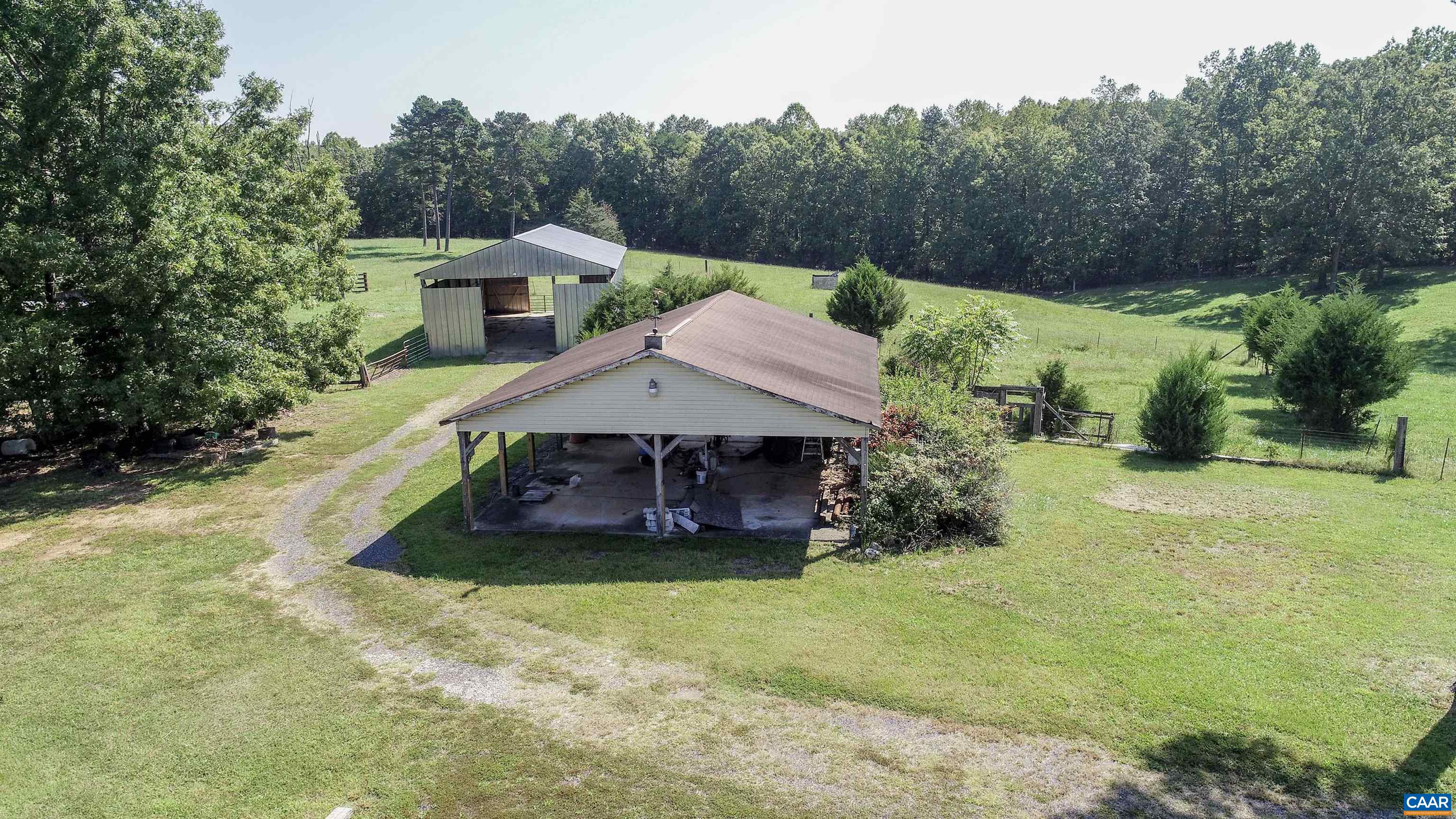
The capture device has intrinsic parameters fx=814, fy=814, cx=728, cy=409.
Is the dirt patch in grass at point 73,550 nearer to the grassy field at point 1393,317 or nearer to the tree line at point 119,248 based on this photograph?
the tree line at point 119,248

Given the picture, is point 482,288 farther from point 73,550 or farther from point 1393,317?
point 1393,317

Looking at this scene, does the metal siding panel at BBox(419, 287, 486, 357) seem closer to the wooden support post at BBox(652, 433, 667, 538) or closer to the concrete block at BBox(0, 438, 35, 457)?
the concrete block at BBox(0, 438, 35, 457)

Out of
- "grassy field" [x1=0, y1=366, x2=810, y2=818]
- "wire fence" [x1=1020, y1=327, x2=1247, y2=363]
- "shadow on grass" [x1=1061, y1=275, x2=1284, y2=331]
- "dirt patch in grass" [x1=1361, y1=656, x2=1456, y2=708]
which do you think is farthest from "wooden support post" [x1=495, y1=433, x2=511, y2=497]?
"shadow on grass" [x1=1061, y1=275, x2=1284, y2=331]

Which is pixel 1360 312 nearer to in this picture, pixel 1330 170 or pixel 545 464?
pixel 545 464

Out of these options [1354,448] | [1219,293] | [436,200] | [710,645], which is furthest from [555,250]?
[436,200]

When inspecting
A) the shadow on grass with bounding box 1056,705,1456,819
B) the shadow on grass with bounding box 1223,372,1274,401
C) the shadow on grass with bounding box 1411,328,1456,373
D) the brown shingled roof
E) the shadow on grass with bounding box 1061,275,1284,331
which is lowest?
the shadow on grass with bounding box 1056,705,1456,819
